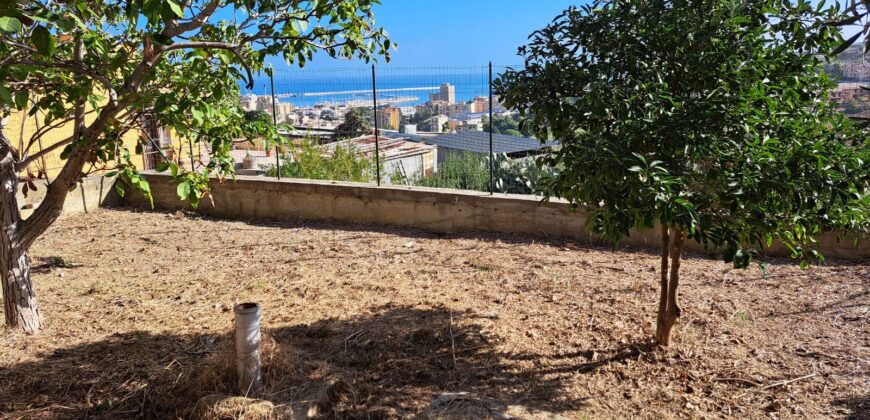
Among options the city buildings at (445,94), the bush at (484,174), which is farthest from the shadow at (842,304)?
the city buildings at (445,94)

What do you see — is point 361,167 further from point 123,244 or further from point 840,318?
point 840,318

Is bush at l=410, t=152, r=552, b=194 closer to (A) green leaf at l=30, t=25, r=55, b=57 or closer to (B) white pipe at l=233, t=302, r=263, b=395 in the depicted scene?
(B) white pipe at l=233, t=302, r=263, b=395

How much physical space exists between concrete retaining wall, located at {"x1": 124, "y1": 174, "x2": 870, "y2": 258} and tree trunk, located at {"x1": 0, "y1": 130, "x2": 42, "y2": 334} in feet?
10.7

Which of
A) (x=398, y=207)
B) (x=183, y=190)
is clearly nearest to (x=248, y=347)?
(x=183, y=190)

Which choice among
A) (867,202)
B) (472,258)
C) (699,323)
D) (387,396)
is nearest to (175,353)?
(387,396)

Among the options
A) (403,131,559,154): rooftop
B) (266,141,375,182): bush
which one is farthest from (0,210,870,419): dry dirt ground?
(403,131,559,154): rooftop

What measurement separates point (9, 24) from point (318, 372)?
2779 millimetres

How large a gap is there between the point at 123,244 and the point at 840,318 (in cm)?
769

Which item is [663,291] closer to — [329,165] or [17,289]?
[17,289]

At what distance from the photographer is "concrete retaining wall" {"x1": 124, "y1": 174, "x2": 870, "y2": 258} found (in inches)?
288

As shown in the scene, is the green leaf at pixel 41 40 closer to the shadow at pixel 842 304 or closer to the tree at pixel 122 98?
the tree at pixel 122 98

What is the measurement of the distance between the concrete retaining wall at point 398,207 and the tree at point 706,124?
3.02m

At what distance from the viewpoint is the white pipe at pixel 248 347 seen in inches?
141

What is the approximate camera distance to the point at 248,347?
360 cm
